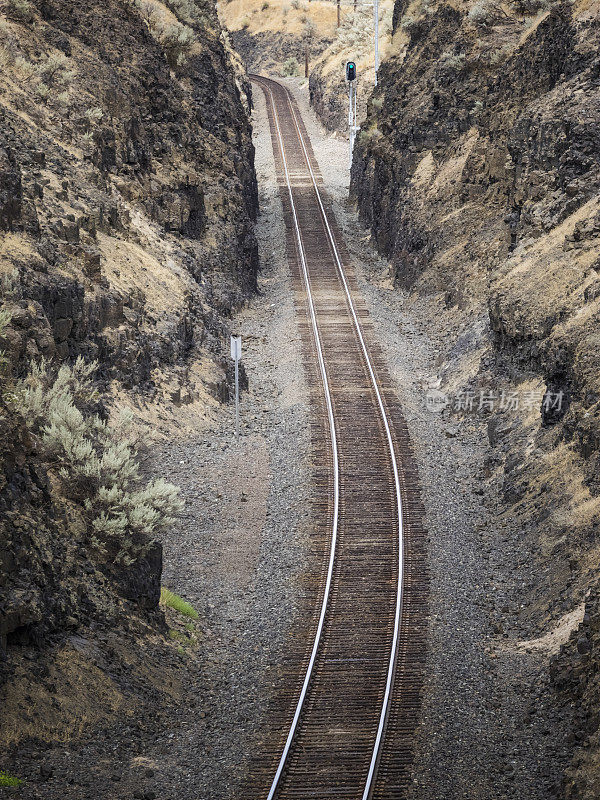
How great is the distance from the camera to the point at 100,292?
23.3 m

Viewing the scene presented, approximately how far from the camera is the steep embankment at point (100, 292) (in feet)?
42.0

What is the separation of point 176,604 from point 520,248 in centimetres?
1614

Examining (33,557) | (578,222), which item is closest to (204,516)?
(33,557)

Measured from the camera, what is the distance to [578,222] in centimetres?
2403

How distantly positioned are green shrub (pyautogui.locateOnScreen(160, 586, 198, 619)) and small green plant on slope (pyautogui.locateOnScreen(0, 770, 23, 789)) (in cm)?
580

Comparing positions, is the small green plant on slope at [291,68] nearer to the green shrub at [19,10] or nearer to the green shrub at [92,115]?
the green shrub at [19,10]

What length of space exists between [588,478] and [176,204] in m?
19.5

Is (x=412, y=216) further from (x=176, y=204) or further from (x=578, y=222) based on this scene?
(x=578, y=222)

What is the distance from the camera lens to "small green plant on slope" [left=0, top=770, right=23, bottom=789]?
10.6 meters

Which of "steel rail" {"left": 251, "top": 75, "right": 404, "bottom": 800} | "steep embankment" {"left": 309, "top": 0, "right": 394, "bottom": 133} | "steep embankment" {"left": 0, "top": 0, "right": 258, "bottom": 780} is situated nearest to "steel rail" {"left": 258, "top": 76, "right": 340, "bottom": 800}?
"steel rail" {"left": 251, "top": 75, "right": 404, "bottom": 800}

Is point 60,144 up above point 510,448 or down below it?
above

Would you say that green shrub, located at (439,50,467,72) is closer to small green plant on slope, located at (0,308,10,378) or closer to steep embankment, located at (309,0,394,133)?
steep embankment, located at (309,0,394,133)

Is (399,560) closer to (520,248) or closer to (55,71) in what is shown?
(520,248)

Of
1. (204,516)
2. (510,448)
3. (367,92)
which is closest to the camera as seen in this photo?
(204,516)
